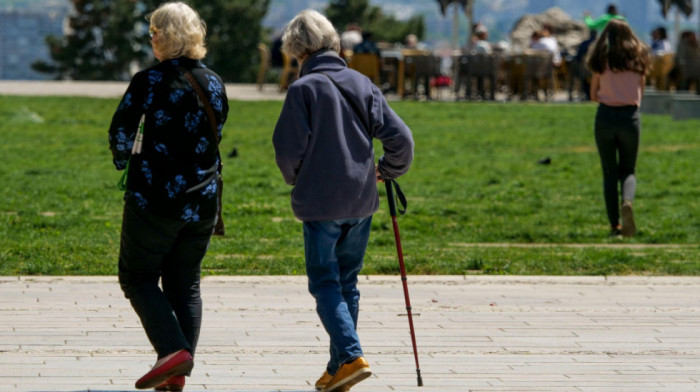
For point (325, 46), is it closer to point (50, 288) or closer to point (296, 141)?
point (296, 141)

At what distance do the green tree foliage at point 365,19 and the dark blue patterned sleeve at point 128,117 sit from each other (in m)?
69.3

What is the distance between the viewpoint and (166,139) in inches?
203

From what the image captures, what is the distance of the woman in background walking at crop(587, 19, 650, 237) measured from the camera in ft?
34.4

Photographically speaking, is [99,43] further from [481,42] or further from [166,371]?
[166,371]

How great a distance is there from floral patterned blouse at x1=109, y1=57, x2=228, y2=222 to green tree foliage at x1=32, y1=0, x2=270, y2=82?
65112mm

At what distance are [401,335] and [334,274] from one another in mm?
1443

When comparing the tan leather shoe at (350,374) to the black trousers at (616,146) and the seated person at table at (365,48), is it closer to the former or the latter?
the black trousers at (616,146)

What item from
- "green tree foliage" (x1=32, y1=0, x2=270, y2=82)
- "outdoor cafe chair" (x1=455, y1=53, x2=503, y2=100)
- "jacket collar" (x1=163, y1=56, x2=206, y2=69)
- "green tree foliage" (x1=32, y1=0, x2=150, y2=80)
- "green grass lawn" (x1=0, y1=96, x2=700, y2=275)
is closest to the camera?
"jacket collar" (x1=163, y1=56, x2=206, y2=69)

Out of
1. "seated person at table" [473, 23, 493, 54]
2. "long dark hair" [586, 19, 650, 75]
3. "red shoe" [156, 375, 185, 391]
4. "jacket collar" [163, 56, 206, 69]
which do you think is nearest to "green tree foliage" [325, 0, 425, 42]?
"seated person at table" [473, 23, 493, 54]

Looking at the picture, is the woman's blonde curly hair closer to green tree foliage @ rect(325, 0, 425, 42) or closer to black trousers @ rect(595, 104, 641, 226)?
black trousers @ rect(595, 104, 641, 226)

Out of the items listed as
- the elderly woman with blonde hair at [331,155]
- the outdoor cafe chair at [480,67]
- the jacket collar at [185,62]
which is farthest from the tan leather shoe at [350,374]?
the outdoor cafe chair at [480,67]

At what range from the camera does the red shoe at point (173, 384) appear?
17.3 ft

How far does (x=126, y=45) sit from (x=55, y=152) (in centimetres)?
5654

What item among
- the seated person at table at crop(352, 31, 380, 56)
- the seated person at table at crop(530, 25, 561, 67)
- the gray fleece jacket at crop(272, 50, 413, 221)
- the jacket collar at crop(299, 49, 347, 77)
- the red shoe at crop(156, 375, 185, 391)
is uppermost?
the jacket collar at crop(299, 49, 347, 77)
